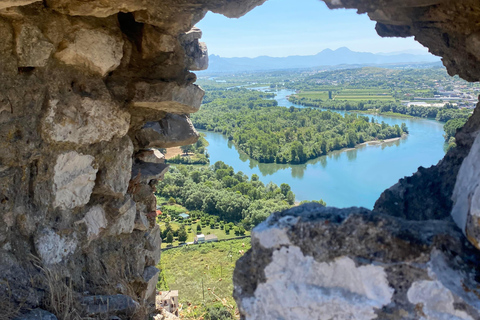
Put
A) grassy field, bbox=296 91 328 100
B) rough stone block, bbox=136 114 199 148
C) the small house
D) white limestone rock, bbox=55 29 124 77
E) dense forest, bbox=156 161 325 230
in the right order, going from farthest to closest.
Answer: grassy field, bbox=296 91 328 100, dense forest, bbox=156 161 325 230, the small house, rough stone block, bbox=136 114 199 148, white limestone rock, bbox=55 29 124 77

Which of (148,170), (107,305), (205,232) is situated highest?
(148,170)

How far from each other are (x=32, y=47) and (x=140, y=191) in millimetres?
2109

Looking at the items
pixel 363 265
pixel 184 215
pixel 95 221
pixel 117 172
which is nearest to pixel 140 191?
pixel 117 172

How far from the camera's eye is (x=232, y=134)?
2205 inches

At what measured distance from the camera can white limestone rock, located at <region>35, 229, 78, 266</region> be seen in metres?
3.32

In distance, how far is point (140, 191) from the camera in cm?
486

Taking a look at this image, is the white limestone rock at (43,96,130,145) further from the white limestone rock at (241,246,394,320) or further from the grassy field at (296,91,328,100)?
the grassy field at (296,91,328,100)

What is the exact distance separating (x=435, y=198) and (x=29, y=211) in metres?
2.95

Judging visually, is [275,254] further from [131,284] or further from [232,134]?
[232,134]

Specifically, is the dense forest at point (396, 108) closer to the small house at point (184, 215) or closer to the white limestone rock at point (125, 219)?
the small house at point (184, 215)

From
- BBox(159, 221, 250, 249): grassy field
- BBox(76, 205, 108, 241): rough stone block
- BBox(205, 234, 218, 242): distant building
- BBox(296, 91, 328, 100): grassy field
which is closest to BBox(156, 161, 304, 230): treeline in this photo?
BBox(159, 221, 250, 249): grassy field

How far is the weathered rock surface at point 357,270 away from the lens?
171 cm

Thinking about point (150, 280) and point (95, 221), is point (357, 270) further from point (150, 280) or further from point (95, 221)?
point (150, 280)

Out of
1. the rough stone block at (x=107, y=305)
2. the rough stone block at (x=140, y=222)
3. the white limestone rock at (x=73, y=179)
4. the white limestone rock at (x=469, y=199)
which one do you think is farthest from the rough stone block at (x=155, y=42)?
the white limestone rock at (x=469, y=199)
